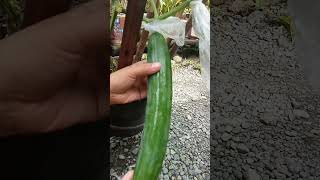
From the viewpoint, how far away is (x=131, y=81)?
919mm

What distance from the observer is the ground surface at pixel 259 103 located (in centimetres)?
133

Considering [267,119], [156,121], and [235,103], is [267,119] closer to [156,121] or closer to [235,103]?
[235,103]

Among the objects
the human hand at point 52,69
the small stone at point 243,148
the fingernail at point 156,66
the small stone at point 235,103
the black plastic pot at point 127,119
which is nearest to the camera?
the human hand at point 52,69

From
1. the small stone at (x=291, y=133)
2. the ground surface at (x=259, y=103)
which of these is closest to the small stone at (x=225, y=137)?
the ground surface at (x=259, y=103)

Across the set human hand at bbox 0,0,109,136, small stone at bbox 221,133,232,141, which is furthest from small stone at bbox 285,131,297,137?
human hand at bbox 0,0,109,136

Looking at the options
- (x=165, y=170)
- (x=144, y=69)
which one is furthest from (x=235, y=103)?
(x=144, y=69)

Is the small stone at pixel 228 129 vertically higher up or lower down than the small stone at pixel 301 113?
lower down

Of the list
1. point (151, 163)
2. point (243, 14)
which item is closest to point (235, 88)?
point (243, 14)

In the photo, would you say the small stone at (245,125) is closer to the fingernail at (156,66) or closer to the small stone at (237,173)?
the small stone at (237,173)

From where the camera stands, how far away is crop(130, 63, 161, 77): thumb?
0.81m

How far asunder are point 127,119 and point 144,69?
500mm

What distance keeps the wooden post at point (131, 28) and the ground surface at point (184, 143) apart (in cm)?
34

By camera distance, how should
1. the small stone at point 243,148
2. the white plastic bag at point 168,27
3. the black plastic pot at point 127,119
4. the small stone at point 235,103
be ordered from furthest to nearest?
1. the small stone at point 235,103
2. the small stone at point 243,148
3. the black plastic pot at point 127,119
4. the white plastic bag at point 168,27

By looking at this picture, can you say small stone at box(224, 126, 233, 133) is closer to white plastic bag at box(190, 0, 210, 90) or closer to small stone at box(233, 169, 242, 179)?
small stone at box(233, 169, 242, 179)
